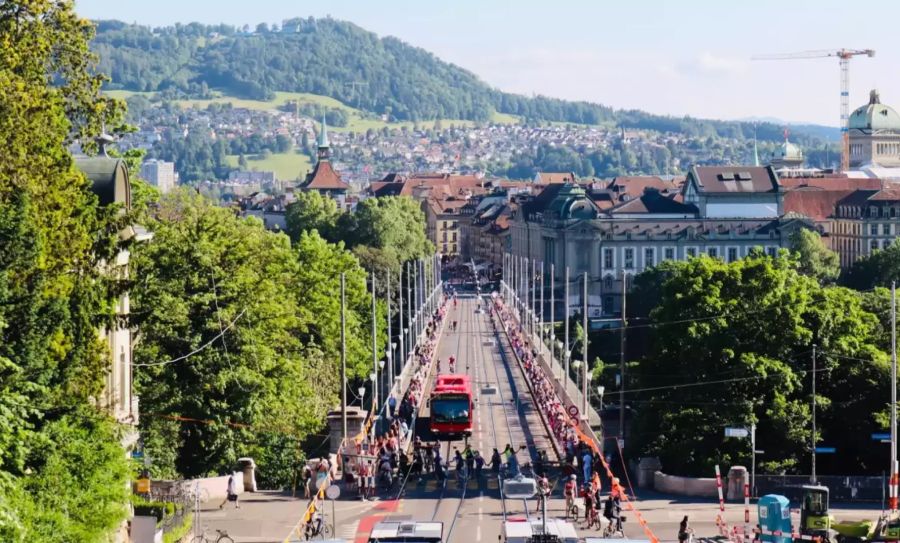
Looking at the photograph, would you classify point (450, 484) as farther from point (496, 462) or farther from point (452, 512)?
point (452, 512)

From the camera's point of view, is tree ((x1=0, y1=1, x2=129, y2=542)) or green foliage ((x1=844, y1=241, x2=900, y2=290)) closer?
tree ((x1=0, y1=1, x2=129, y2=542))

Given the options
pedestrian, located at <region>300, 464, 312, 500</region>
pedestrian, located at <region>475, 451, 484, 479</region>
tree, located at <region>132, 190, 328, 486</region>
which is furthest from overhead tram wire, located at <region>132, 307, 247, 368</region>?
pedestrian, located at <region>475, 451, 484, 479</region>

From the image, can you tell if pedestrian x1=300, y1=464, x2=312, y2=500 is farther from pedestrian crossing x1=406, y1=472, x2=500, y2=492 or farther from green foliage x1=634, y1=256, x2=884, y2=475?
green foliage x1=634, y1=256, x2=884, y2=475

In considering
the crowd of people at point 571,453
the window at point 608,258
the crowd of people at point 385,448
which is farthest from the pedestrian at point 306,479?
the window at point 608,258

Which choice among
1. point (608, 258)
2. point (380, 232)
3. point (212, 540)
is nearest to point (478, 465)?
point (212, 540)

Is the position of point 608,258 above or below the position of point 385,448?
above

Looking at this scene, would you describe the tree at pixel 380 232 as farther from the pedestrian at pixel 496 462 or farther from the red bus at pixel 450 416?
the pedestrian at pixel 496 462
